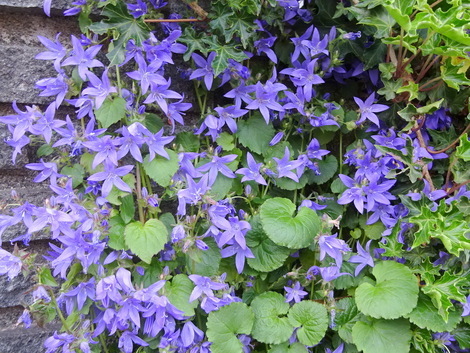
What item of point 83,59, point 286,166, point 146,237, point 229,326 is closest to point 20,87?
point 83,59

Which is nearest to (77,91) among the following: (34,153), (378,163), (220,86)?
(34,153)

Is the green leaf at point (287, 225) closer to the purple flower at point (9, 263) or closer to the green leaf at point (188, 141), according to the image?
the green leaf at point (188, 141)

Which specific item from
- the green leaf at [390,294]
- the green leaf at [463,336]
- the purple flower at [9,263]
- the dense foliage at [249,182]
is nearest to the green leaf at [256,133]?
the dense foliage at [249,182]

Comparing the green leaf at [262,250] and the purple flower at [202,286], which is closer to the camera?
the purple flower at [202,286]

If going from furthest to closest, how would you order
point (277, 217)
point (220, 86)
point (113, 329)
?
point (220, 86), point (277, 217), point (113, 329)

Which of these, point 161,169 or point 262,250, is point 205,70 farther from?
point 262,250

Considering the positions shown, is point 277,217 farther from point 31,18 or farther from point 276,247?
point 31,18
